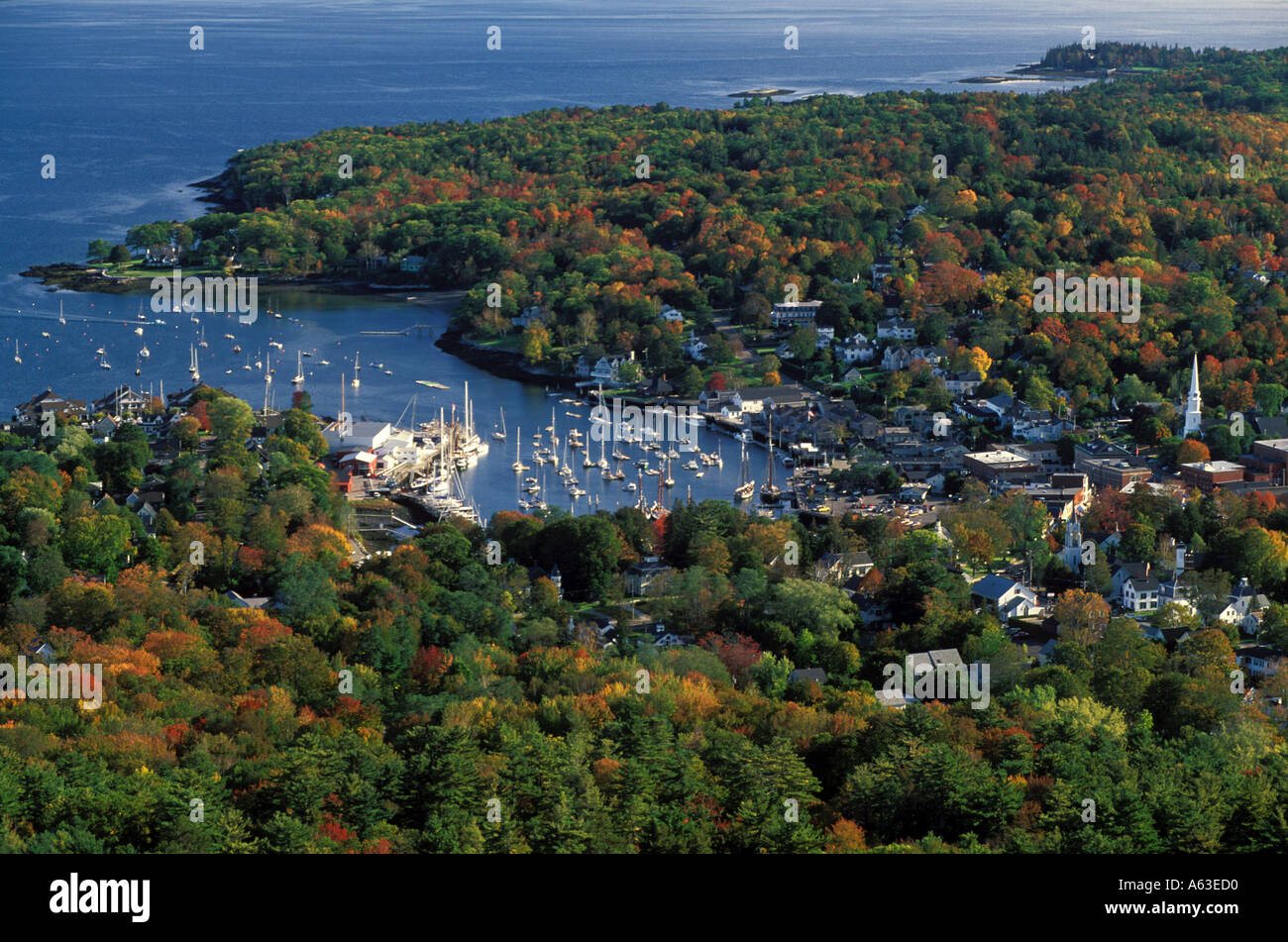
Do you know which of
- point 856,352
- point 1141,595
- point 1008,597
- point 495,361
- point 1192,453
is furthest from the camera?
point 495,361

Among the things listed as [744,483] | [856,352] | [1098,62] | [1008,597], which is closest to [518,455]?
[744,483]

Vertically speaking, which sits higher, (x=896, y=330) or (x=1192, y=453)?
(x=896, y=330)

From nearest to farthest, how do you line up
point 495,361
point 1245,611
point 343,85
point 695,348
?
point 1245,611, point 695,348, point 495,361, point 343,85

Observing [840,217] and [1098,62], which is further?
[1098,62]

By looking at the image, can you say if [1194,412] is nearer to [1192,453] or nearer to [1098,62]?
[1192,453]

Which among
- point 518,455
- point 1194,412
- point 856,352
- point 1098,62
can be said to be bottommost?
point 518,455

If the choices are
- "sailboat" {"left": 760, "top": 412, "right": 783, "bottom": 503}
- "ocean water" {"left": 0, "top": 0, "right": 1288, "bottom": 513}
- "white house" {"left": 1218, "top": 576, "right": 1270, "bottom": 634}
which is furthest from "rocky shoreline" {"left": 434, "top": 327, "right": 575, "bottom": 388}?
"white house" {"left": 1218, "top": 576, "right": 1270, "bottom": 634}

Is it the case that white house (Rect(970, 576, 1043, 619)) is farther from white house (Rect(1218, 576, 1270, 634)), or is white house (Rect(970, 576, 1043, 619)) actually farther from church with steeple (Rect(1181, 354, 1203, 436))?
church with steeple (Rect(1181, 354, 1203, 436))
